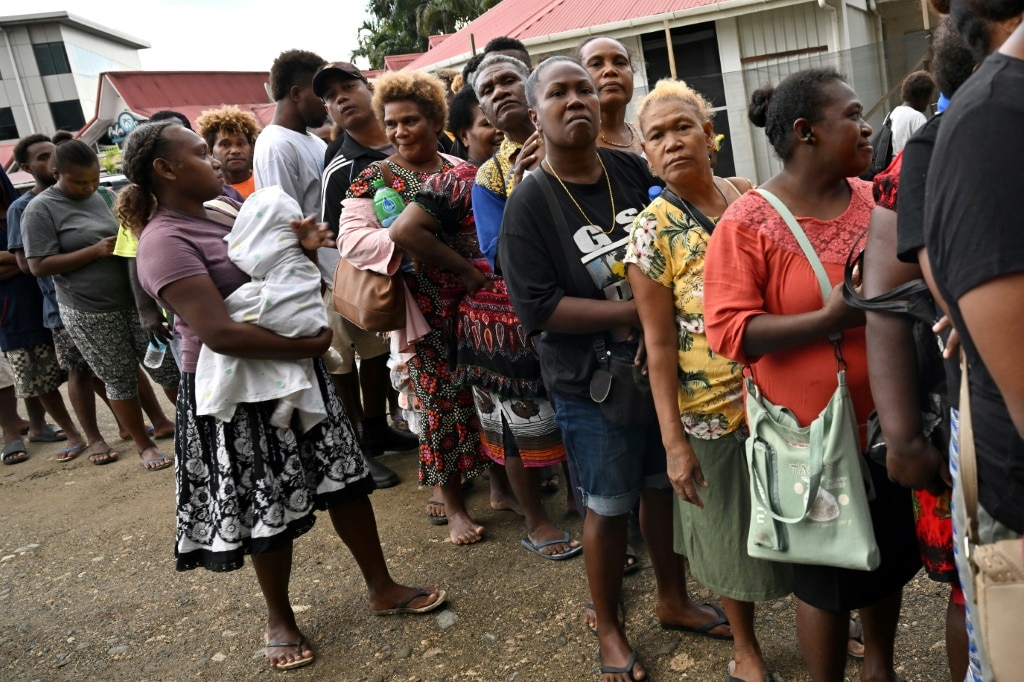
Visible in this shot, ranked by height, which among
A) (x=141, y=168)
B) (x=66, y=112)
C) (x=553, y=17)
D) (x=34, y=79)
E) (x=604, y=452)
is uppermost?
(x=34, y=79)

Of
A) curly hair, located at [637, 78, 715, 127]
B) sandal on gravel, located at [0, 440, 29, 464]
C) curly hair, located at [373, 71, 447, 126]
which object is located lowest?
sandal on gravel, located at [0, 440, 29, 464]

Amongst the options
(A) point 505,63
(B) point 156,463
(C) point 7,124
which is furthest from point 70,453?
(C) point 7,124

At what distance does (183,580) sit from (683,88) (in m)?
3.24

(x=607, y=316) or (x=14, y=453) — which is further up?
(x=607, y=316)

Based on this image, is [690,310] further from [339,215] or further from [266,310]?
[339,215]

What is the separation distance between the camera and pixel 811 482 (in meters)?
1.98

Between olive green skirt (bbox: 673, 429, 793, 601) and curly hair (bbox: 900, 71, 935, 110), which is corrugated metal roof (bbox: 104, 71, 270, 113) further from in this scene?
olive green skirt (bbox: 673, 429, 793, 601)

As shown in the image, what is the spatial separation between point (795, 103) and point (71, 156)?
5.19m

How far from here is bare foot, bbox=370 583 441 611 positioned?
3400 mm

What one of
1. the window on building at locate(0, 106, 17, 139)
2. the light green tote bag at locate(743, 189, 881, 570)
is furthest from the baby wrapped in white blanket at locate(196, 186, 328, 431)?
the window on building at locate(0, 106, 17, 139)

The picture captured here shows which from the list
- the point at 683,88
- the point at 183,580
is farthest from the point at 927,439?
the point at 183,580

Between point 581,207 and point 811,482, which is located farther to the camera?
point 581,207

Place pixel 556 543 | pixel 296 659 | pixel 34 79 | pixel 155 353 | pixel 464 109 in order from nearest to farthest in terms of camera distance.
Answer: pixel 296 659 < pixel 556 543 < pixel 464 109 < pixel 155 353 < pixel 34 79

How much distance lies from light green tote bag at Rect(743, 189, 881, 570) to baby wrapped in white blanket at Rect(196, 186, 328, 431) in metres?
1.64
